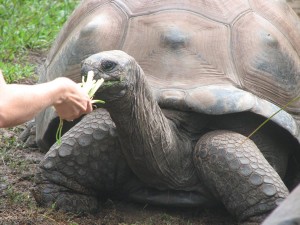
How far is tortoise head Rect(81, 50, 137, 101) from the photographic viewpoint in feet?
14.1

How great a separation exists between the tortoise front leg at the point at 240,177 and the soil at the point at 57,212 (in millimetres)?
250

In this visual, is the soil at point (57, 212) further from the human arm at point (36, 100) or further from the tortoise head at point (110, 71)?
the human arm at point (36, 100)

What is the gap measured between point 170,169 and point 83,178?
486 mm

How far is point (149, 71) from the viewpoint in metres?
5.11

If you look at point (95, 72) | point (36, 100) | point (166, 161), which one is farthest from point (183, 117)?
point (36, 100)

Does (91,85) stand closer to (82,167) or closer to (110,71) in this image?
(110,71)

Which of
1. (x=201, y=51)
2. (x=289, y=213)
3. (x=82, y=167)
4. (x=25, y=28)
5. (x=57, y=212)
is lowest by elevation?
(x=25, y=28)

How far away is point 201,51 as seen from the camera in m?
5.16

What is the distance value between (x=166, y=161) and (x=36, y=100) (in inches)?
61.7

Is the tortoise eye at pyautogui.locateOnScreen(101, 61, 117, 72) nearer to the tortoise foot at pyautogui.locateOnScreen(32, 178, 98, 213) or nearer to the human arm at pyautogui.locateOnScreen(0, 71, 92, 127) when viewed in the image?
the human arm at pyautogui.locateOnScreen(0, 71, 92, 127)

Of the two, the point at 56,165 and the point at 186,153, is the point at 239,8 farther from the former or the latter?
the point at 56,165

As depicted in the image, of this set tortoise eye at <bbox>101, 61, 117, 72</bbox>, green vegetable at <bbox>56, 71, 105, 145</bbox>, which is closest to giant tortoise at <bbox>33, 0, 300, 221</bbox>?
tortoise eye at <bbox>101, 61, 117, 72</bbox>

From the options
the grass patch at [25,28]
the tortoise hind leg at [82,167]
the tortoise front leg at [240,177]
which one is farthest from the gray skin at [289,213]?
the grass patch at [25,28]

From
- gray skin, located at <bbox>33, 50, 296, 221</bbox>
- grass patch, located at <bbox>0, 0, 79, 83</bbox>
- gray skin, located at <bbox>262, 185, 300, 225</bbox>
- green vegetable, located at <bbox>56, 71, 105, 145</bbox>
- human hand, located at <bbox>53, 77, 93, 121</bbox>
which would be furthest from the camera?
grass patch, located at <bbox>0, 0, 79, 83</bbox>
